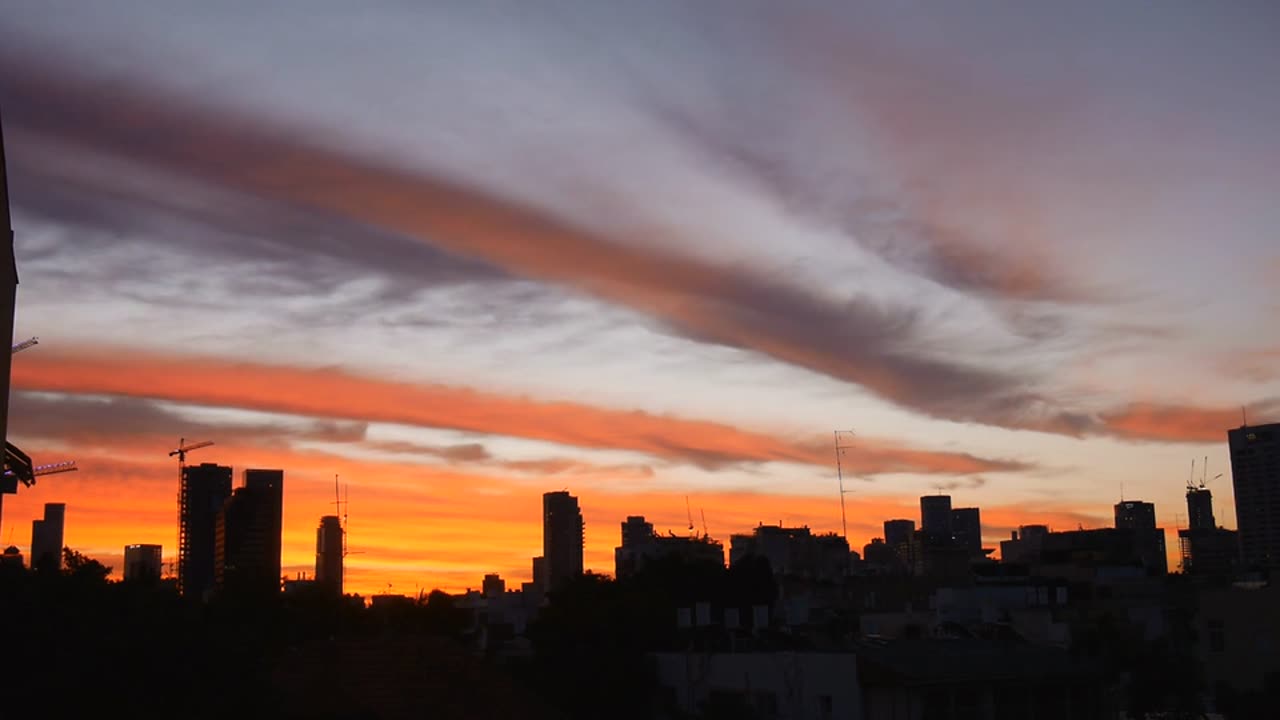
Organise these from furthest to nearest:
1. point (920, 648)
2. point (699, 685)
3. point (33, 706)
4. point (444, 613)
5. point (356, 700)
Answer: point (444, 613) → point (699, 685) → point (920, 648) → point (356, 700) → point (33, 706)

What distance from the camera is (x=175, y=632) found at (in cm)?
3494

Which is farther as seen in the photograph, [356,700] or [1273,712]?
[1273,712]

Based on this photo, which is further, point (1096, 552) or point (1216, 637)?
point (1096, 552)

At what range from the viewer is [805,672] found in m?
49.8

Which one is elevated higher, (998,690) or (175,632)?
(175,632)

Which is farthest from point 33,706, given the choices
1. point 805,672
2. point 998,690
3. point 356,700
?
point 998,690

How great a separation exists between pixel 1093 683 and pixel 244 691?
3284 cm

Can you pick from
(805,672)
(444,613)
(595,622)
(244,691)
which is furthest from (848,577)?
(244,691)

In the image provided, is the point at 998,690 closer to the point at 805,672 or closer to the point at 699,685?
the point at 805,672

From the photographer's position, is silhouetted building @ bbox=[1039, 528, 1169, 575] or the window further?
silhouetted building @ bbox=[1039, 528, 1169, 575]

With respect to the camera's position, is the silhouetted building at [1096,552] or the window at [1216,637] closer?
the window at [1216,637]

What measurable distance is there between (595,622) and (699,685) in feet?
26.6

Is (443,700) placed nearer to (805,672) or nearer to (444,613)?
(805,672)

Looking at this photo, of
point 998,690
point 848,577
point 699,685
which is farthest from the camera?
point 848,577
